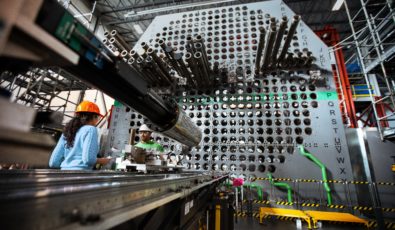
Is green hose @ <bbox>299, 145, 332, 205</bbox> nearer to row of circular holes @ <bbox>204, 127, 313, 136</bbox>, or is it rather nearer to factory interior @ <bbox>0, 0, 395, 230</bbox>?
factory interior @ <bbox>0, 0, 395, 230</bbox>

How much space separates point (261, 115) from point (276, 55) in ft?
3.47

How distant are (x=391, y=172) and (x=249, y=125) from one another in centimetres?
221

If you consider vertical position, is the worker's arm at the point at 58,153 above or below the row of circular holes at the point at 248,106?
below

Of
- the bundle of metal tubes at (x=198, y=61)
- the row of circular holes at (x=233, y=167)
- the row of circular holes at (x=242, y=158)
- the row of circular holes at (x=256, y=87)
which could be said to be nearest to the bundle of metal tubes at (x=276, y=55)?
the row of circular holes at (x=256, y=87)

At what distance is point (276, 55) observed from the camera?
340 cm

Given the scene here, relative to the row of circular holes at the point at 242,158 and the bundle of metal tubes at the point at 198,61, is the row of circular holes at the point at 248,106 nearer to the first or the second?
the bundle of metal tubes at the point at 198,61

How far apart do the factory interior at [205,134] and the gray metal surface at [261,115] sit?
2 centimetres

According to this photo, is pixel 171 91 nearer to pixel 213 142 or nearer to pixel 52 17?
pixel 213 142

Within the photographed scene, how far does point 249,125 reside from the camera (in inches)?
134

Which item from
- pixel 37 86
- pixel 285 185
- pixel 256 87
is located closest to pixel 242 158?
pixel 285 185

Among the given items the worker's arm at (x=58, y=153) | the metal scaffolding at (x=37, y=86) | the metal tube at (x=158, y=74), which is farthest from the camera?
the metal scaffolding at (x=37, y=86)

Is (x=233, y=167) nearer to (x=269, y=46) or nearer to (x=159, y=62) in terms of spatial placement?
(x=269, y=46)

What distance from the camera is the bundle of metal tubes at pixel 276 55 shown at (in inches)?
119

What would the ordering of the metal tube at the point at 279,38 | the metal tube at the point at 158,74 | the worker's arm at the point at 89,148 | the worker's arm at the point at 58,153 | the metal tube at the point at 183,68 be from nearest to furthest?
the worker's arm at the point at 89,148 < the worker's arm at the point at 58,153 < the metal tube at the point at 279,38 < the metal tube at the point at 183,68 < the metal tube at the point at 158,74
